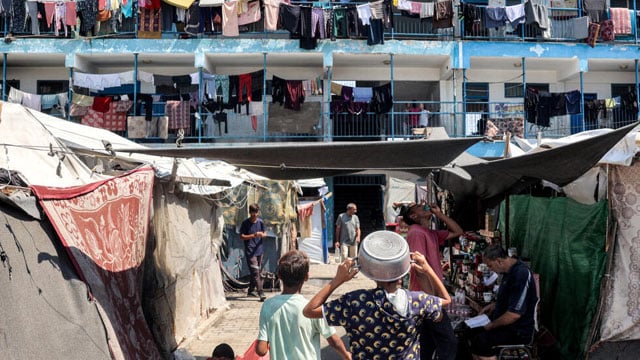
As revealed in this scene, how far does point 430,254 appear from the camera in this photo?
5.28m

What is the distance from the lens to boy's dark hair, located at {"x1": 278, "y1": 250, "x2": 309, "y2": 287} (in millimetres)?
3248

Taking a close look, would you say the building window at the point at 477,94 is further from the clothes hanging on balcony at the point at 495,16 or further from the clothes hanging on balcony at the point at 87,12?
the clothes hanging on balcony at the point at 87,12

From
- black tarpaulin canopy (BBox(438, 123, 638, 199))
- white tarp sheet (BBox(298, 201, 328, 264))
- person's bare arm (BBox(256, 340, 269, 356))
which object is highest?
black tarpaulin canopy (BBox(438, 123, 638, 199))

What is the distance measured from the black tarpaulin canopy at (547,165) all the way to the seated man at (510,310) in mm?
765

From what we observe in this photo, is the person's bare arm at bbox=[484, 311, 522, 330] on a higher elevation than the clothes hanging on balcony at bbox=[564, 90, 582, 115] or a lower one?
lower

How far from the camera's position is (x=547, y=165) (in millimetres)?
4367

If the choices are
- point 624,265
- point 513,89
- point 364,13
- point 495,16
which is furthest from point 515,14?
point 624,265

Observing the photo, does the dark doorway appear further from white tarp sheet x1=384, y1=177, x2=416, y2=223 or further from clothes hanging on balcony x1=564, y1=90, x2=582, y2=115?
clothes hanging on balcony x1=564, y1=90, x2=582, y2=115

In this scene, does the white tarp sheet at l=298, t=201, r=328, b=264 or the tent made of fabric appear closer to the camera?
the tent made of fabric

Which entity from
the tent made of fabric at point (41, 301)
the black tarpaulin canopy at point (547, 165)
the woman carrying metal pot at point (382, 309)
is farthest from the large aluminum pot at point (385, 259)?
the tent made of fabric at point (41, 301)

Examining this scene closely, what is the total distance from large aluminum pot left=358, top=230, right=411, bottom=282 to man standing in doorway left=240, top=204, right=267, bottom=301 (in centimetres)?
734

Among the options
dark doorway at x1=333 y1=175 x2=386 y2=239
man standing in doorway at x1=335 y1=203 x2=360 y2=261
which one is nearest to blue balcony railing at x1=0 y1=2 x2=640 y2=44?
dark doorway at x1=333 y1=175 x2=386 y2=239

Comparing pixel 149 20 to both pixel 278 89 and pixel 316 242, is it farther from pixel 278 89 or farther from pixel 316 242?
pixel 316 242

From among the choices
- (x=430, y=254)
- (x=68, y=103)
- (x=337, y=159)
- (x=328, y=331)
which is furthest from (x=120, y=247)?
(x=68, y=103)
